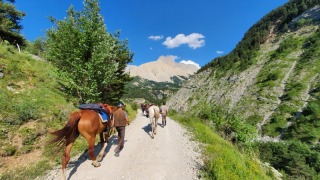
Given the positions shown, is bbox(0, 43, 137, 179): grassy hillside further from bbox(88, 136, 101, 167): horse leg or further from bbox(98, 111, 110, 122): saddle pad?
bbox(98, 111, 110, 122): saddle pad

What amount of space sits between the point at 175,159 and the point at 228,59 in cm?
10108

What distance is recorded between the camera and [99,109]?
949cm

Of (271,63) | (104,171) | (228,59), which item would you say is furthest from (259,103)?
(104,171)

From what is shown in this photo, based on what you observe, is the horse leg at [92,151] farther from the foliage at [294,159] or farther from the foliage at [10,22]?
the foliage at [10,22]

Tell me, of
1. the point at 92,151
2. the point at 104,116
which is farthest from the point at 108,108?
the point at 92,151

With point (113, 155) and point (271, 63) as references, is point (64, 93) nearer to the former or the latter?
point (113, 155)

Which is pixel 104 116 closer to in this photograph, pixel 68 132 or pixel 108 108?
pixel 108 108

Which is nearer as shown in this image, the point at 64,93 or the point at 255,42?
the point at 64,93

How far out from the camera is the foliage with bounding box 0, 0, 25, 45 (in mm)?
27438

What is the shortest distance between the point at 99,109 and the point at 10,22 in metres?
27.6

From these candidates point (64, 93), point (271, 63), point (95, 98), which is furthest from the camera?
point (271, 63)

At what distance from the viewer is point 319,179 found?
2120cm

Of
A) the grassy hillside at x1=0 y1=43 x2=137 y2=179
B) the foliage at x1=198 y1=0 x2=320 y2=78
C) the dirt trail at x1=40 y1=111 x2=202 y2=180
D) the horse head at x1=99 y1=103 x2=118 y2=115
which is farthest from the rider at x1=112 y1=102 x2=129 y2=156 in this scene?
the foliage at x1=198 y1=0 x2=320 y2=78

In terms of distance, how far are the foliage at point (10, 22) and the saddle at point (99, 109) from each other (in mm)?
25845
